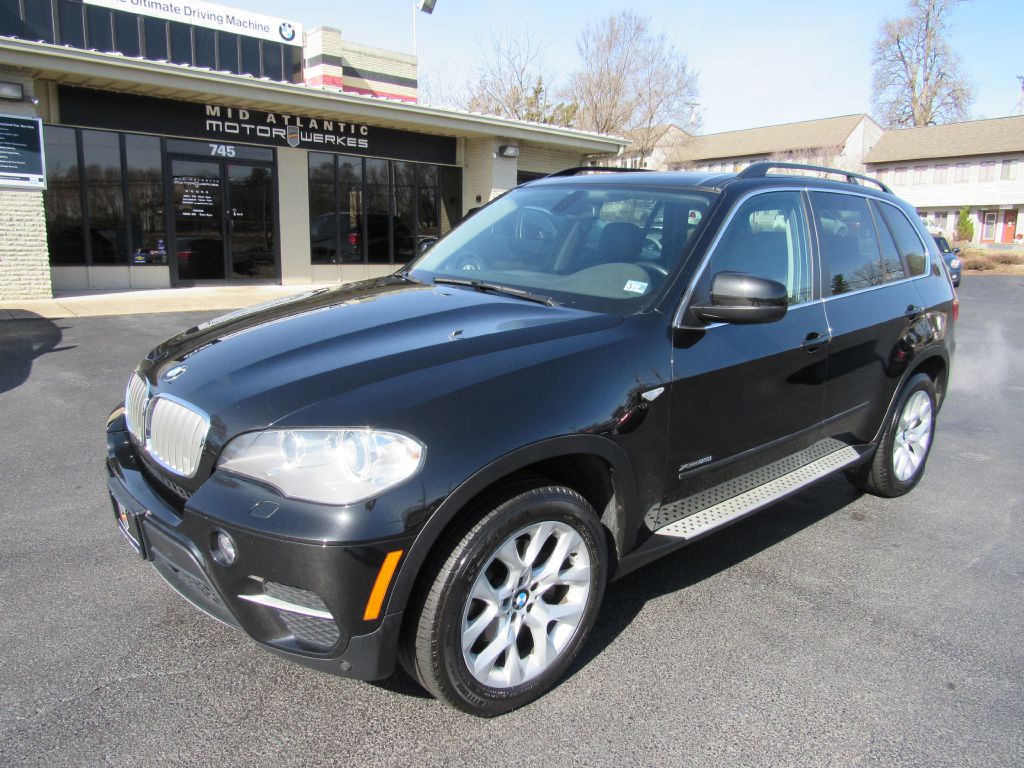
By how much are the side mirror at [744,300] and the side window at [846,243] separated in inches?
41.7

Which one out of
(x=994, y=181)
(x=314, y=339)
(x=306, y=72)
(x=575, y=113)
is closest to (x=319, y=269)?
(x=306, y=72)

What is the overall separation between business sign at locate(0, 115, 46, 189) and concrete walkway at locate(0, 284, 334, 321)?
191 cm

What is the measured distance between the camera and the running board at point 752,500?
3033 mm

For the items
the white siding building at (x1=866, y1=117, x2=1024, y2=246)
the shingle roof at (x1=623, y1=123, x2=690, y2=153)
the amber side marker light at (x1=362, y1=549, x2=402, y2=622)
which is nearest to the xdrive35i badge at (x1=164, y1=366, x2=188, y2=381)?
the amber side marker light at (x1=362, y1=549, x2=402, y2=622)

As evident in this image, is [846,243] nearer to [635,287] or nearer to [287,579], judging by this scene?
[635,287]

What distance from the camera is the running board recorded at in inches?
119

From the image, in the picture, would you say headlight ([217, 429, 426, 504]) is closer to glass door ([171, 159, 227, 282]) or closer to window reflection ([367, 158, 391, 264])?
glass door ([171, 159, 227, 282])

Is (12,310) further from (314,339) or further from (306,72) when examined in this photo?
(306,72)

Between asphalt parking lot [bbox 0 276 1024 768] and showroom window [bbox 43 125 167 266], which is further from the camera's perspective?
showroom window [bbox 43 125 167 266]

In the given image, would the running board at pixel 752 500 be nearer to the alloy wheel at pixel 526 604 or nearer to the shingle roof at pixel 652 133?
the alloy wheel at pixel 526 604

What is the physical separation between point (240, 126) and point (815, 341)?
45.4 ft

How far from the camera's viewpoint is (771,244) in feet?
11.6

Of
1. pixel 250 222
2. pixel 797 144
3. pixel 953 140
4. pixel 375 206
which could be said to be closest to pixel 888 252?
pixel 250 222

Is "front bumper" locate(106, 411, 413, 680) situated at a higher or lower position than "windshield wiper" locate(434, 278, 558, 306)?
lower
